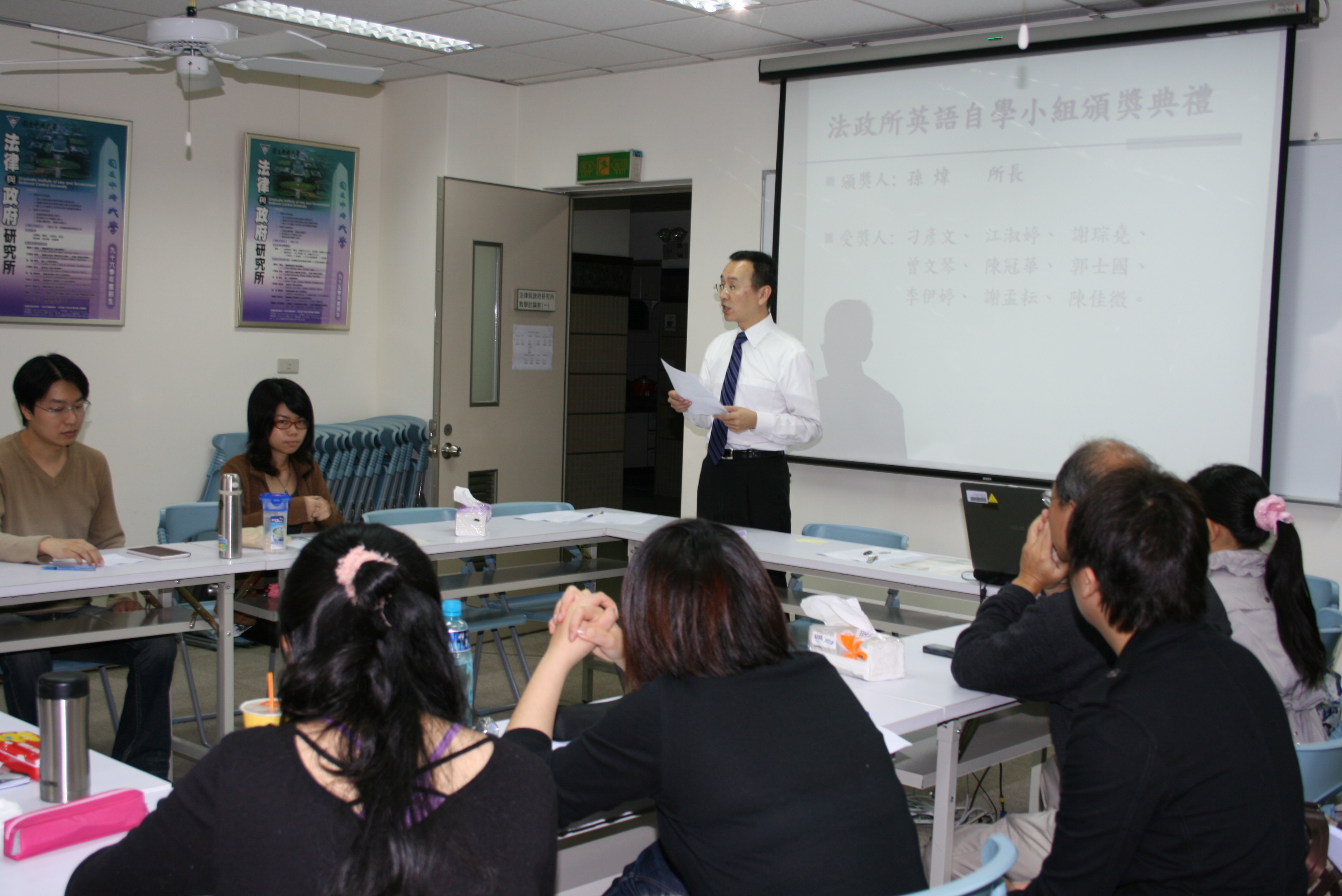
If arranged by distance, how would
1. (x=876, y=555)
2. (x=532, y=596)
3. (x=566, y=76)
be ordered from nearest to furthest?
(x=876, y=555)
(x=532, y=596)
(x=566, y=76)

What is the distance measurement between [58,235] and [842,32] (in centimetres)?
366

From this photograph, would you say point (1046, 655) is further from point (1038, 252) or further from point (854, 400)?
point (854, 400)

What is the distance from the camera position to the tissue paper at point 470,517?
407cm

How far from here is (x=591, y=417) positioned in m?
8.20

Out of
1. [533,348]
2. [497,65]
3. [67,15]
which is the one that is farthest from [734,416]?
[67,15]

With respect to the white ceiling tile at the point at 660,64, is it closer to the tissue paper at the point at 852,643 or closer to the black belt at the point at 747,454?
the black belt at the point at 747,454

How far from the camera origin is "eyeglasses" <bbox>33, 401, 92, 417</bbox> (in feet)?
11.6

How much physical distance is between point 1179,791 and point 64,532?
3383 millimetres

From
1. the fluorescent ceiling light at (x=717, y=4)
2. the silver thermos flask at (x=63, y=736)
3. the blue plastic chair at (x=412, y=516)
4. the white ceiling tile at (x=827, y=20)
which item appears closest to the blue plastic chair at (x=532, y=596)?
the blue plastic chair at (x=412, y=516)

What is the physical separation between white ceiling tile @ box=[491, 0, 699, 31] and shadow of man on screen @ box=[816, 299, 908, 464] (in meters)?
1.48

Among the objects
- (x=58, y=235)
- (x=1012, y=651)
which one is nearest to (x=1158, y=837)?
(x=1012, y=651)

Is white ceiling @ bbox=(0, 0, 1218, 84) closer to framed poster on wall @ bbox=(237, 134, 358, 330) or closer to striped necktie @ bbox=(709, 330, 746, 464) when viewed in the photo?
framed poster on wall @ bbox=(237, 134, 358, 330)

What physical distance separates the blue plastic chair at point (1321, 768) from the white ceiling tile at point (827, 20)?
10.8 ft

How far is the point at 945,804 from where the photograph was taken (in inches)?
93.0
